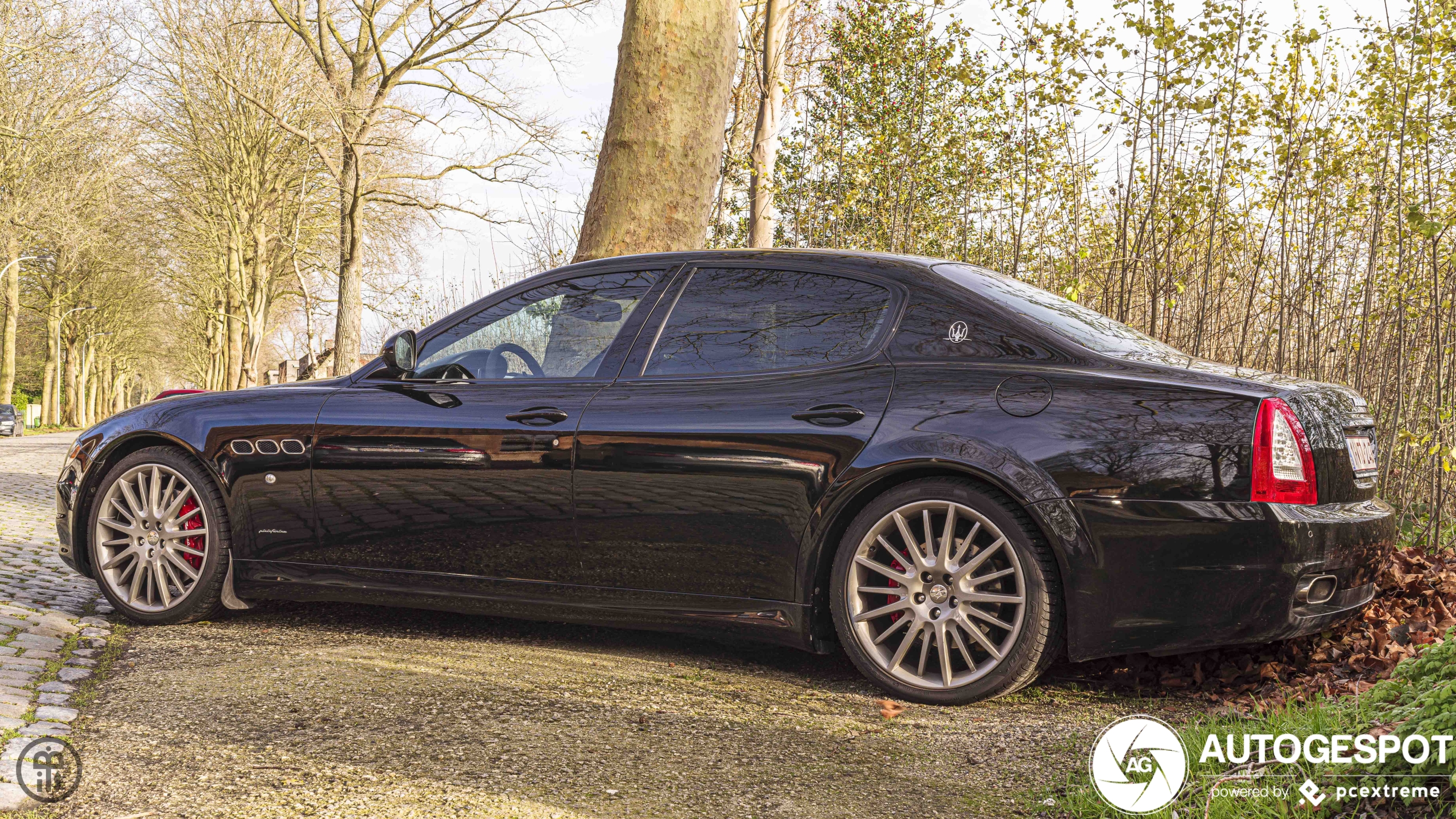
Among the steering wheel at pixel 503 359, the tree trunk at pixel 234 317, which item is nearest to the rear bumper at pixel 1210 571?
the steering wheel at pixel 503 359

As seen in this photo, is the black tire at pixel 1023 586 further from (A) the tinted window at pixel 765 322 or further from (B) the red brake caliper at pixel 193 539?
(B) the red brake caliper at pixel 193 539

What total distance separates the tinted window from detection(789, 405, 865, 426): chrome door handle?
201 mm

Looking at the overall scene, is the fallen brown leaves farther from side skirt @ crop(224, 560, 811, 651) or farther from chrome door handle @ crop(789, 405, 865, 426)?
chrome door handle @ crop(789, 405, 865, 426)

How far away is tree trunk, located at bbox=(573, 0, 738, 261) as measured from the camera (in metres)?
7.64

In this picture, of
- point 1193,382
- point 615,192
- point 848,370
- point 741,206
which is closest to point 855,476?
point 848,370

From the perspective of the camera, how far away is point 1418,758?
243cm

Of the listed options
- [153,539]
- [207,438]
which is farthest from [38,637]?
[207,438]

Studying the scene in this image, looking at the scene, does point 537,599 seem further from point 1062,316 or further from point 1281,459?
point 1281,459

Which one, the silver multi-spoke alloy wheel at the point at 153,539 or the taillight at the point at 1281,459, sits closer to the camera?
the taillight at the point at 1281,459

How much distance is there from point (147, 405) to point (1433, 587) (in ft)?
17.6

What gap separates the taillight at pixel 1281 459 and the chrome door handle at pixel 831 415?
3.91ft

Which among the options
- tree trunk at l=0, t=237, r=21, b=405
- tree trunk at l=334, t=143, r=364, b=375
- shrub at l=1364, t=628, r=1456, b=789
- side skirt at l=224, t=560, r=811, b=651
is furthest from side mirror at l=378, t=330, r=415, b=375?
tree trunk at l=0, t=237, r=21, b=405

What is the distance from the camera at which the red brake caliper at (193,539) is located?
4922 mm

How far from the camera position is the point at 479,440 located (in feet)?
14.5
